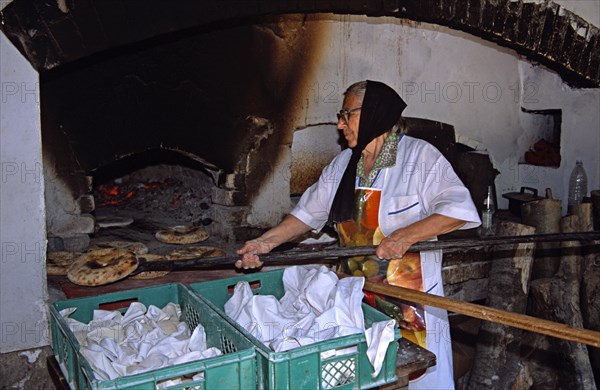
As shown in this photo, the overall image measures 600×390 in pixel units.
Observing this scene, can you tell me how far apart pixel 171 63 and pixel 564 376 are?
11.4ft

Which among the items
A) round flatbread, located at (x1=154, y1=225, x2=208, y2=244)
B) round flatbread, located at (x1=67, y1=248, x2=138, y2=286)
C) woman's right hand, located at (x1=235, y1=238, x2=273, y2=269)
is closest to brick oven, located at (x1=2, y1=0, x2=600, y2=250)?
round flatbread, located at (x1=154, y1=225, x2=208, y2=244)

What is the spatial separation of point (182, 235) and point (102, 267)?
4.21ft

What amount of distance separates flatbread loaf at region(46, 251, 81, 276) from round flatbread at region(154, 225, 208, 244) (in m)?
0.64

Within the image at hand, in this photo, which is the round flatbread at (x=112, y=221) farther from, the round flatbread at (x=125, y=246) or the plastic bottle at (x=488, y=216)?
the plastic bottle at (x=488, y=216)

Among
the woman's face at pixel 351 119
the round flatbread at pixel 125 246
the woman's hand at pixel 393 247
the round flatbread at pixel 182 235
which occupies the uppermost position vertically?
the woman's face at pixel 351 119

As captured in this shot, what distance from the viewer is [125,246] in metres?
4.07

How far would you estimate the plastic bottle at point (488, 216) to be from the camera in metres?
5.01

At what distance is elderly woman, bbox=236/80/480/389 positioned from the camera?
110 inches

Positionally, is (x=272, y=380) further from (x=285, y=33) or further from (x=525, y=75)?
(x=525, y=75)

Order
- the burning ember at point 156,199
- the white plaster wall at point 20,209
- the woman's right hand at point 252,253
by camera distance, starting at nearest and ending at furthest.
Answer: the woman's right hand at point 252,253 < the white plaster wall at point 20,209 < the burning ember at point 156,199

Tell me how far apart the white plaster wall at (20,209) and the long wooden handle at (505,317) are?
1.79m

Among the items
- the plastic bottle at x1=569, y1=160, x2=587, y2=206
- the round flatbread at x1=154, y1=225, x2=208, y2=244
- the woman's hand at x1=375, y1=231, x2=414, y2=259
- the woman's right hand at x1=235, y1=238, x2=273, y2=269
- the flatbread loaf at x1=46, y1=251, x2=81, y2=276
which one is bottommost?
the flatbread loaf at x1=46, y1=251, x2=81, y2=276

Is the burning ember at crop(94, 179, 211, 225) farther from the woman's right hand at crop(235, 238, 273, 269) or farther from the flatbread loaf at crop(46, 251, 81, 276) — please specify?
the woman's right hand at crop(235, 238, 273, 269)

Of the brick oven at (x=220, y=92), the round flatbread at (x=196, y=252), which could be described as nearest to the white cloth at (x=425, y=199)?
the brick oven at (x=220, y=92)
